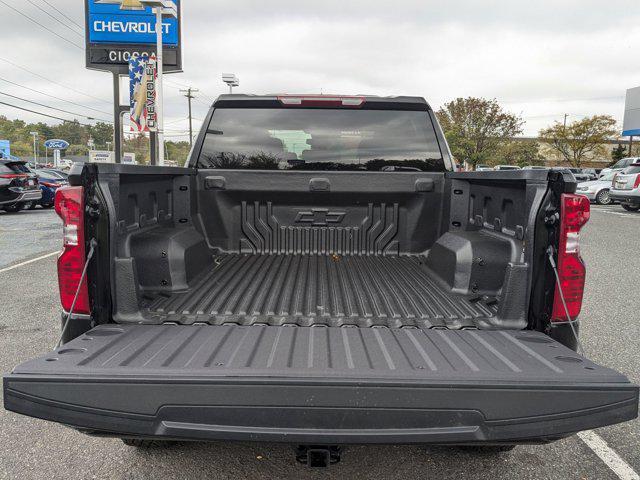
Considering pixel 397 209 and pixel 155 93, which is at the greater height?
pixel 155 93

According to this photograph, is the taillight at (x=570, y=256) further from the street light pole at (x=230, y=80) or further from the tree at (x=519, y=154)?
the tree at (x=519, y=154)

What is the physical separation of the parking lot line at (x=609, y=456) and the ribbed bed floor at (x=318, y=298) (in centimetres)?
122

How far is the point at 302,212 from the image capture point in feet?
13.2

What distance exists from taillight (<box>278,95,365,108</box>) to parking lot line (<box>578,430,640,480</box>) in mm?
2774

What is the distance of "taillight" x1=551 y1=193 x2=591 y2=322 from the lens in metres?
2.35

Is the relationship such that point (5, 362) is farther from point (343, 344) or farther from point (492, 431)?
point (492, 431)

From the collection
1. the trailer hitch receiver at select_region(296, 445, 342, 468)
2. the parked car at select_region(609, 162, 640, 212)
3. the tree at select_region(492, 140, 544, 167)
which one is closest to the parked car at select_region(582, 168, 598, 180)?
the tree at select_region(492, 140, 544, 167)

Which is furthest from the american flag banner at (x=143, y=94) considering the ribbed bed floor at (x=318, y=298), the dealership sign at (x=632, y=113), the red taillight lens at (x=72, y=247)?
the dealership sign at (x=632, y=113)

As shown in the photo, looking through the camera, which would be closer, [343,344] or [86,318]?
[343,344]

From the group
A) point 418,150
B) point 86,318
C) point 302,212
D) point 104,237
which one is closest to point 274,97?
point 302,212

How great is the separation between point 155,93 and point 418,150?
1348cm

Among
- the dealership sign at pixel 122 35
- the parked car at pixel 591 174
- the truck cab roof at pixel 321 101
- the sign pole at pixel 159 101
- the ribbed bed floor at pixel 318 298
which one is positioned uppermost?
the dealership sign at pixel 122 35

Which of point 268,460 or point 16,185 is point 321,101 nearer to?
point 268,460

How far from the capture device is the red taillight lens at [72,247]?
7.66 ft
